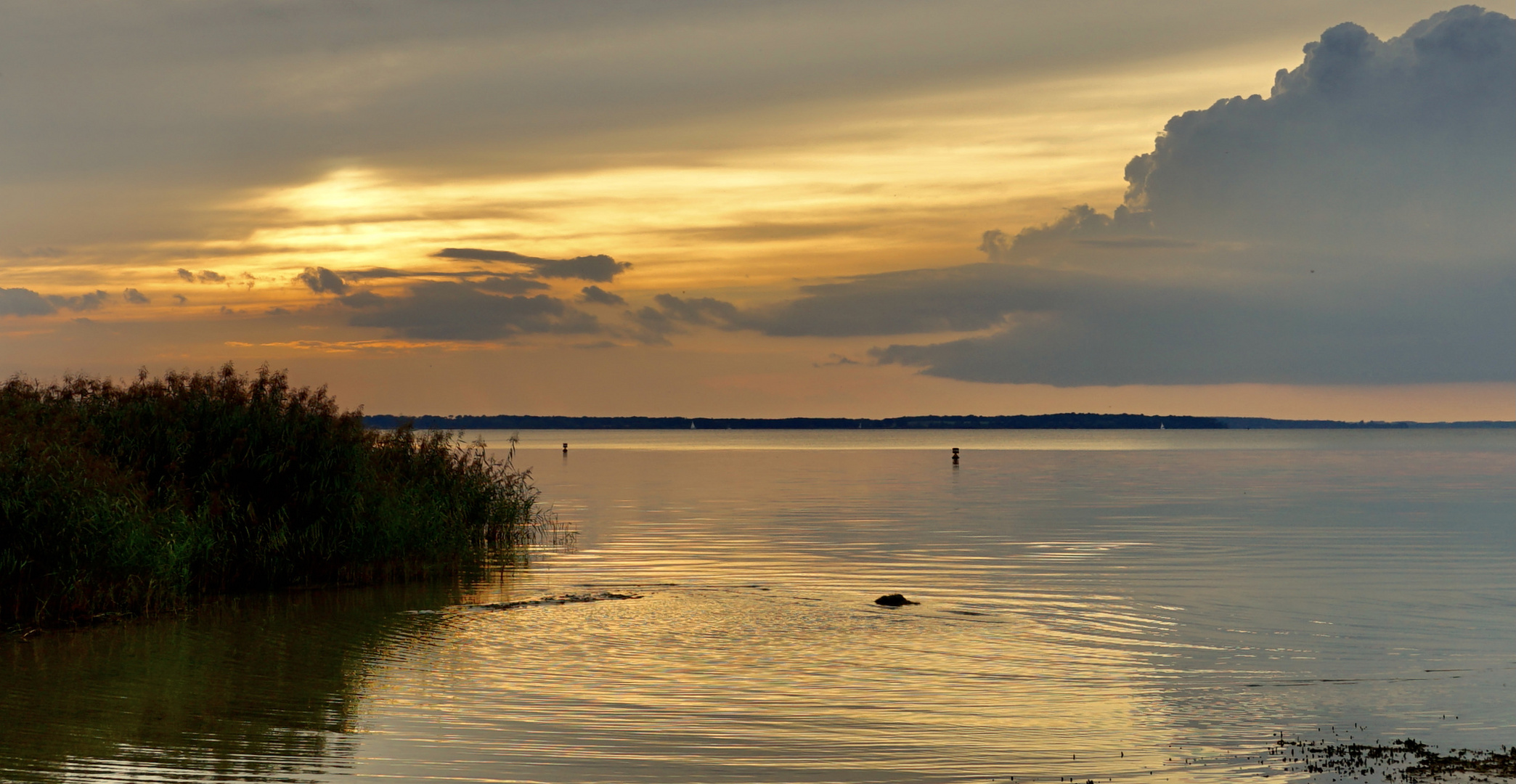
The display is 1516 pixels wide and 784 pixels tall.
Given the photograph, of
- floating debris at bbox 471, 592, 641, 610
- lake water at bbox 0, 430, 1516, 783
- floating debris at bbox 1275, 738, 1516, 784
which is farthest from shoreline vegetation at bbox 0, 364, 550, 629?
floating debris at bbox 1275, 738, 1516, 784

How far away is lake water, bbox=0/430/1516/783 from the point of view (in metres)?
16.3

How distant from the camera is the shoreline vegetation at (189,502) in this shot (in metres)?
25.3

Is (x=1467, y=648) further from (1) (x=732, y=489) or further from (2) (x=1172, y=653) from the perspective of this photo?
(1) (x=732, y=489)

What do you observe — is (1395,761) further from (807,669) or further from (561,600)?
(561,600)

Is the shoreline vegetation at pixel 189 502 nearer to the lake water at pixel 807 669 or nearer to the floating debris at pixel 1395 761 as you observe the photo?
the lake water at pixel 807 669

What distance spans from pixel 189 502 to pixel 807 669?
16.7m

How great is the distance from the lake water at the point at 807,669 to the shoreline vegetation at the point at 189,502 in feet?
4.31

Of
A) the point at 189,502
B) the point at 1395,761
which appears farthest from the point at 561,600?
the point at 1395,761

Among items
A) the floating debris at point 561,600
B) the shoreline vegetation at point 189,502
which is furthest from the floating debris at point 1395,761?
the shoreline vegetation at point 189,502

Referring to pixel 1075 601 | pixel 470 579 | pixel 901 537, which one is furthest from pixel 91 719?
pixel 901 537

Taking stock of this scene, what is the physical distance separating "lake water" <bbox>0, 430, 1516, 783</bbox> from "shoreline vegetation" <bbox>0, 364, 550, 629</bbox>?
1.31 meters

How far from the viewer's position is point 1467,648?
80.6 ft

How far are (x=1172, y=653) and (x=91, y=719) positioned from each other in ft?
59.8

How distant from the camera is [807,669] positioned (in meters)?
22.1
